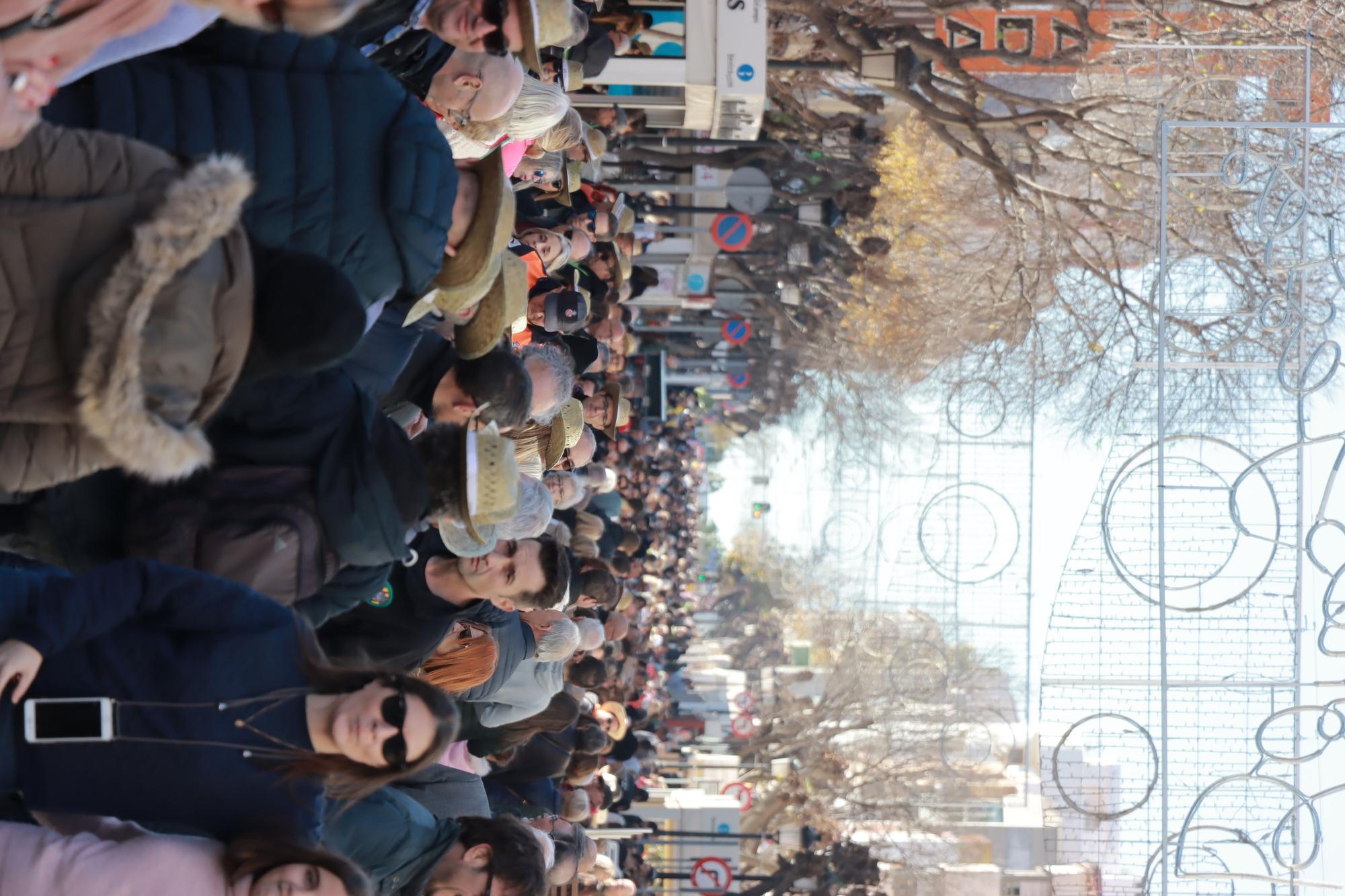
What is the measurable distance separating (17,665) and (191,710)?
0.44 metres

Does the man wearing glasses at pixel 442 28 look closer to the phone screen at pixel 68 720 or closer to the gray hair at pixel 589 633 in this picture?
the phone screen at pixel 68 720

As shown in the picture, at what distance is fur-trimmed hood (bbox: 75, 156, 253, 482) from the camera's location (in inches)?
89.0

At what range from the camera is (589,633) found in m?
7.70

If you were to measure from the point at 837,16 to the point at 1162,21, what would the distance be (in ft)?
12.8

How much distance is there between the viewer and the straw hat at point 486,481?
151 inches

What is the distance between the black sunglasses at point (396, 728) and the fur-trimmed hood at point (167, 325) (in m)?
0.91

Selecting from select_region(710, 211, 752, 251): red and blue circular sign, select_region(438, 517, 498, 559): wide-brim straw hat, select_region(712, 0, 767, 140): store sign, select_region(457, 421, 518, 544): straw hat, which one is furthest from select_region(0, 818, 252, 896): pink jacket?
select_region(710, 211, 752, 251): red and blue circular sign

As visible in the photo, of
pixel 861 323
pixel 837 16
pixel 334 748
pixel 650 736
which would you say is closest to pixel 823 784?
pixel 650 736

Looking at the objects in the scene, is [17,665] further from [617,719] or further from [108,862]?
[617,719]

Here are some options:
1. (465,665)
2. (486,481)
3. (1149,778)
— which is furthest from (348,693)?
(1149,778)

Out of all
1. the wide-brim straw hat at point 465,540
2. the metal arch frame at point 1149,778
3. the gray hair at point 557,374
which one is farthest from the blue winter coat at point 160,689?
the metal arch frame at point 1149,778

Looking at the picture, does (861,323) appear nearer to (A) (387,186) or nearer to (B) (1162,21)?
(B) (1162,21)

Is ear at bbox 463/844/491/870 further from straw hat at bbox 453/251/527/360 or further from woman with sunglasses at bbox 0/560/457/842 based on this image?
straw hat at bbox 453/251/527/360

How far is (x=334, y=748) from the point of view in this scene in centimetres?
305
